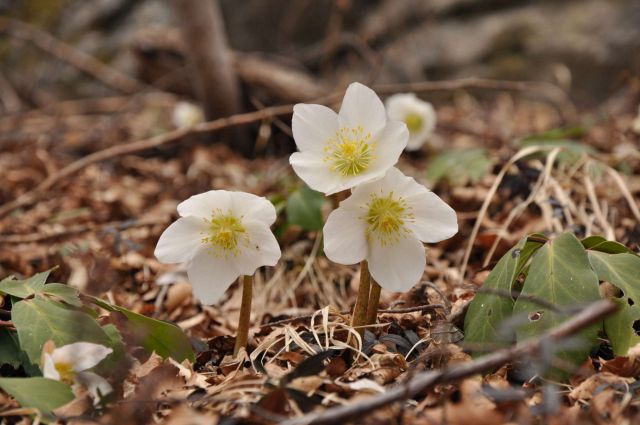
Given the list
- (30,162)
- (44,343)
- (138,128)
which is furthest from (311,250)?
(138,128)

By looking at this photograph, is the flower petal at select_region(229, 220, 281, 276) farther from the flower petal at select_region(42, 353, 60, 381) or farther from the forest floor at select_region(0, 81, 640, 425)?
the flower petal at select_region(42, 353, 60, 381)

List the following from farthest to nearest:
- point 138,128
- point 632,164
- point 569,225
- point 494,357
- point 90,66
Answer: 1. point 90,66
2. point 138,128
3. point 632,164
4. point 569,225
5. point 494,357

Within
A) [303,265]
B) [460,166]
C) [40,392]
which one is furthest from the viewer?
[460,166]

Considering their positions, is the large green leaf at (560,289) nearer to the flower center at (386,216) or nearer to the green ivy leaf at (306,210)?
the flower center at (386,216)

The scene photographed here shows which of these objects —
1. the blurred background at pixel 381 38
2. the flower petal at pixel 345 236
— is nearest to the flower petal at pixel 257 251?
the flower petal at pixel 345 236

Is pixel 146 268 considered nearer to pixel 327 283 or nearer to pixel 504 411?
pixel 327 283

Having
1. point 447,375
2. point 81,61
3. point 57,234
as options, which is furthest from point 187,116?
point 447,375

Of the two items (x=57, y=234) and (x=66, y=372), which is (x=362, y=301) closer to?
(x=66, y=372)

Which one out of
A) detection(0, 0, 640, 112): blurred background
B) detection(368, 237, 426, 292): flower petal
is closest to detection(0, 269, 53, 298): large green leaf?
detection(368, 237, 426, 292): flower petal
